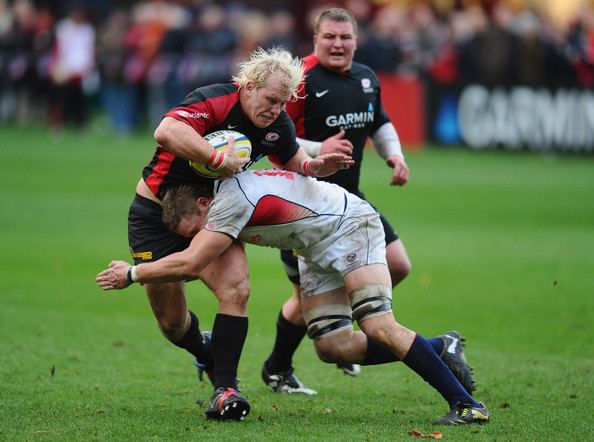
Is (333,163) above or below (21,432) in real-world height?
above

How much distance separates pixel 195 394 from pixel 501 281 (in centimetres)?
536

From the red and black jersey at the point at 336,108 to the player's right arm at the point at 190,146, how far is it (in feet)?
5.48

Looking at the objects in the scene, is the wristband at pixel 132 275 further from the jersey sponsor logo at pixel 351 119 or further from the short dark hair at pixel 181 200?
the jersey sponsor logo at pixel 351 119

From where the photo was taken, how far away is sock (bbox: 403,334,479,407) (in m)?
6.41

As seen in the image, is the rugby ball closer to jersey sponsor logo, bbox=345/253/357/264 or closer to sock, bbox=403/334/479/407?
jersey sponsor logo, bbox=345/253/357/264

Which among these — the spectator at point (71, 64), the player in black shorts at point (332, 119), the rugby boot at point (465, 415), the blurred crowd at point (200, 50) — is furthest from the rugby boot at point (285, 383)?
the spectator at point (71, 64)

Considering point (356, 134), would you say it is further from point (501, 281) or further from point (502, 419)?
point (501, 281)

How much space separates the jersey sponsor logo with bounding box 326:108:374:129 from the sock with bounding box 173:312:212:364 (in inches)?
70.8

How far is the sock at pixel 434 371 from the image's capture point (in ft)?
21.0

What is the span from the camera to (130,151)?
24.4 m

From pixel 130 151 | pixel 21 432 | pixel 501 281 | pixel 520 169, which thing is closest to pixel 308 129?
pixel 21 432

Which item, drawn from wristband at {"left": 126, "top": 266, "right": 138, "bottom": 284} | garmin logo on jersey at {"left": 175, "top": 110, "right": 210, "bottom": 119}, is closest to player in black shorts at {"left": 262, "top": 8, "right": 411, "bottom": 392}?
garmin logo on jersey at {"left": 175, "top": 110, "right": 210, "bottom": 119}

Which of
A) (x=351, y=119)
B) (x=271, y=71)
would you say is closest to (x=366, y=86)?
(x=351, y=119)

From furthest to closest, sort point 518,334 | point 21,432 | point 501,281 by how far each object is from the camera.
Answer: point 501,281 → point 518,334 → point 21,432
